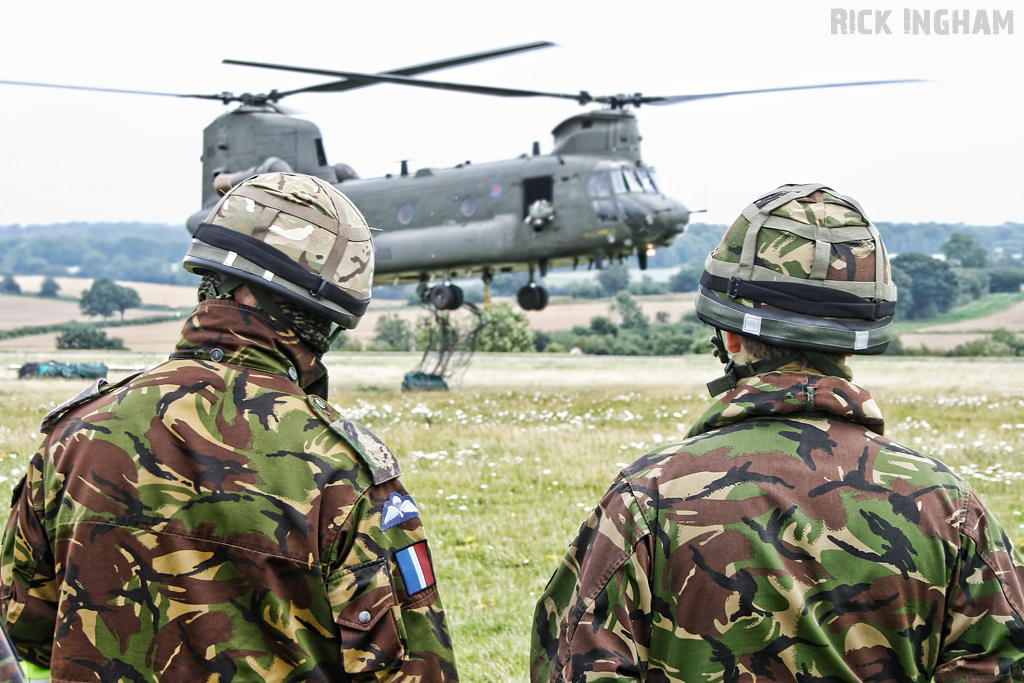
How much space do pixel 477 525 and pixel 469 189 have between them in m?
13.0

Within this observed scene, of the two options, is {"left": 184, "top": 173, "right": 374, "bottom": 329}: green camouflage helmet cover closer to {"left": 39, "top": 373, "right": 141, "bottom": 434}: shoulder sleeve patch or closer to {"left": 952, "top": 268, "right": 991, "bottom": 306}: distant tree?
{"left": 39, "top": 373, "right": 141, "bottom": 434}: shoulder sleeve patch

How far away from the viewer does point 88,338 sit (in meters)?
43.3

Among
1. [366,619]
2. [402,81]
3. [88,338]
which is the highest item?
[402,81]

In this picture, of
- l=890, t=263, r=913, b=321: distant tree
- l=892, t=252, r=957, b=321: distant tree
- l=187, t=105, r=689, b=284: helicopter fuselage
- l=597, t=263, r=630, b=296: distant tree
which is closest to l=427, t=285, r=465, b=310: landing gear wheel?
l=187, t=105, r=689, b=284: helicopter fuselage

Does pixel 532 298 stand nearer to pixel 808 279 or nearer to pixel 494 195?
pixel 494 195

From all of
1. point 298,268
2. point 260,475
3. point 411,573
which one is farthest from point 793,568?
point 298,268

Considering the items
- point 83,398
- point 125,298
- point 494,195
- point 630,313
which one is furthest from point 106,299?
point 83,398

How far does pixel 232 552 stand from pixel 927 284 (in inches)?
1603

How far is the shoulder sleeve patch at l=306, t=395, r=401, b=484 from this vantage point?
232cm

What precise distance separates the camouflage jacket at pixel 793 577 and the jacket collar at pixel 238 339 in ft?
2.98

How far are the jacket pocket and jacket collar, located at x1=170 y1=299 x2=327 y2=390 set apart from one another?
544mm

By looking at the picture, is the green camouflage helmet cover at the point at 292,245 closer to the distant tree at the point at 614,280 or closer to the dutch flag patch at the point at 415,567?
the dutch flag patch at the point at 415,567

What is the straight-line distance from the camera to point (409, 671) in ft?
7.55

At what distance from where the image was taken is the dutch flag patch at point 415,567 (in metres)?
2.32
